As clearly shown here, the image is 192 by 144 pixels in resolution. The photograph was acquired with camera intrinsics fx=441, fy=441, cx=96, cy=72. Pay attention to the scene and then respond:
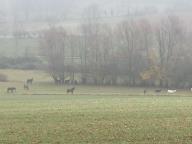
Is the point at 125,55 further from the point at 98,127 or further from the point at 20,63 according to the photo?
the point at 98,127

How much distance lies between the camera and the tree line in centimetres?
9081

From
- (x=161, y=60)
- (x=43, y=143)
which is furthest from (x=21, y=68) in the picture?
(x=43, y=143)

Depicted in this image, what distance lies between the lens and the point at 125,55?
319 feet

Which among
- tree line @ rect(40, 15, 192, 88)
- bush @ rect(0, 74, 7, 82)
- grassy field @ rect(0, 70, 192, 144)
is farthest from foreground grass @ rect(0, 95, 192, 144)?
bush @ rect(0, 74, 7, 82)

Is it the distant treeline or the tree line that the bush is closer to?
the tree line

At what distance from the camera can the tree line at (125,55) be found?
9081 cm

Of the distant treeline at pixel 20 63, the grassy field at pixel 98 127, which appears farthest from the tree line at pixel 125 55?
the grassy field at pixel 98 127

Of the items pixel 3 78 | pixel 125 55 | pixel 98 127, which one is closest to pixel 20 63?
pixel 3 78

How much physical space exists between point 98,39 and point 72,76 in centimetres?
1414

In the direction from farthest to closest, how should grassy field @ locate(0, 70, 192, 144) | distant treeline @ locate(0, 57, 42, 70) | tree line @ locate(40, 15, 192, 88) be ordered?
distant treeline @ locate(0, 57, 42, 70), tree line @ locate(40, 15, 192, 88), grassy field @ locate(0, 70, 192, 144)

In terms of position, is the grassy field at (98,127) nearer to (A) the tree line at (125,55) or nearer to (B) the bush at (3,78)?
(A) the tree line at (125,55)

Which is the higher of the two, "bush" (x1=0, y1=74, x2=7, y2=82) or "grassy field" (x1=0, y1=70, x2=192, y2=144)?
"grassy field" (x1=0, y1=70, x2=192, y2=144)

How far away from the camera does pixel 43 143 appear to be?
17.9m

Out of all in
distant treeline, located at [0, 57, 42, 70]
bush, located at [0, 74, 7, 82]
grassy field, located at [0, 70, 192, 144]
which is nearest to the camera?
grassy field, located at [0, 70, 192, 144]
